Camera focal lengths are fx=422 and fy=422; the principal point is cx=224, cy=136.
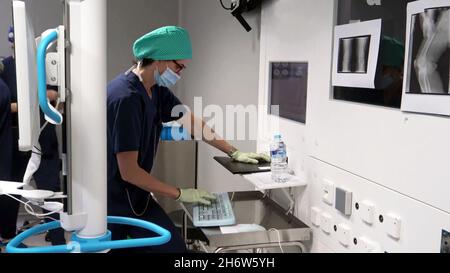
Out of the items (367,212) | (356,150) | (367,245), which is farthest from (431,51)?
(367,245)

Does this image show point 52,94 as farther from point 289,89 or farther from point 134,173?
point 289,89

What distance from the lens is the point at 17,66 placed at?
0.82m

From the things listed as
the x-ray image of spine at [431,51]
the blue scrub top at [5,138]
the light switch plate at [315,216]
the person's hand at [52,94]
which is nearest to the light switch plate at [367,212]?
the light switch plate at [315,216]

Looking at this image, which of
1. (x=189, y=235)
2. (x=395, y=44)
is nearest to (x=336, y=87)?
(x=395, y=44)

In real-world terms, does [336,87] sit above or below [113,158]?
above

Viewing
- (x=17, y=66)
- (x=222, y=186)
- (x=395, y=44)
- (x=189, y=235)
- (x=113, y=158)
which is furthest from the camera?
(x=222, y=186)

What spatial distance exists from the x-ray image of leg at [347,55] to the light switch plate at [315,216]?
0.58m

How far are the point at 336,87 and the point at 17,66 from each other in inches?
45.5

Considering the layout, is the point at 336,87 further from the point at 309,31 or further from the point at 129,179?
the point at 129,179

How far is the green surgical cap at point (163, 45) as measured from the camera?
1711 millimetres

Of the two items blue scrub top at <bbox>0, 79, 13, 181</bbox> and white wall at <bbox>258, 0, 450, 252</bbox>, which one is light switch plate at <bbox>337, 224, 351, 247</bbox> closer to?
white wall at <bbox>258, 0, 450, 252</bbox>

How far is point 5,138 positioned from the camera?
9.23 ft

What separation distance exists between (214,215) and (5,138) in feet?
5.86
